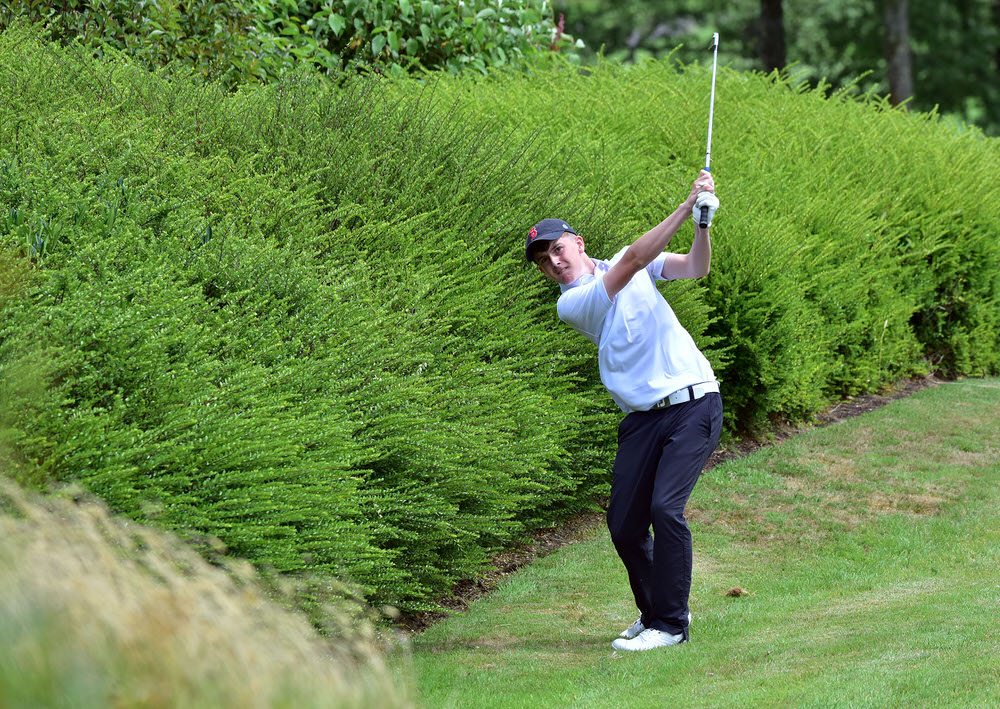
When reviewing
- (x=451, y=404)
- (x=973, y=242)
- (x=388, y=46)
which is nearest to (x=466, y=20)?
(x=388, y=46)

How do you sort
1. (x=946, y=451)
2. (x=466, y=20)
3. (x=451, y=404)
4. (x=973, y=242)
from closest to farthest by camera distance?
(x=451, y=404)
(x=946, y=451)
(x=973, y=242)
(x=466, y=20)

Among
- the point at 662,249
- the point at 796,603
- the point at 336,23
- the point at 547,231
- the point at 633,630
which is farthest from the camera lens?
the point at 336,23

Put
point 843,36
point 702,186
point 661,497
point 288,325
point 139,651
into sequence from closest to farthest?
point 139,651, point 702,186, point 661,497, point 288,325, point 843,36

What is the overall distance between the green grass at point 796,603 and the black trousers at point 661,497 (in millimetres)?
246

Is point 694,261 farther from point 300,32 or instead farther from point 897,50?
point 897,50

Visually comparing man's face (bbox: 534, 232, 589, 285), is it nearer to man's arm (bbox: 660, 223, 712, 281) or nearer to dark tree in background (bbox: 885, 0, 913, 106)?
man's arm (bbox: 660, 223, 712, 281)

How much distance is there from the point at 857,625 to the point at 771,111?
7.63m

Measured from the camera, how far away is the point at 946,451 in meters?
9.08

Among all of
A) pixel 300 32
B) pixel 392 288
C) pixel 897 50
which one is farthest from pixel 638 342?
pixel 897 50

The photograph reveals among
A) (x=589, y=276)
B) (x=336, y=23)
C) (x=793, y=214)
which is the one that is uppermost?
(x=336, y=23)

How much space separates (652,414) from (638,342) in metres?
0.35

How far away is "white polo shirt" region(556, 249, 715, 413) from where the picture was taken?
17.2 ft

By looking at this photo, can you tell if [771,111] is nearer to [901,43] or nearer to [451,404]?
[451,404]

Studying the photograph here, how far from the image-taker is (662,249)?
4.87 metres
